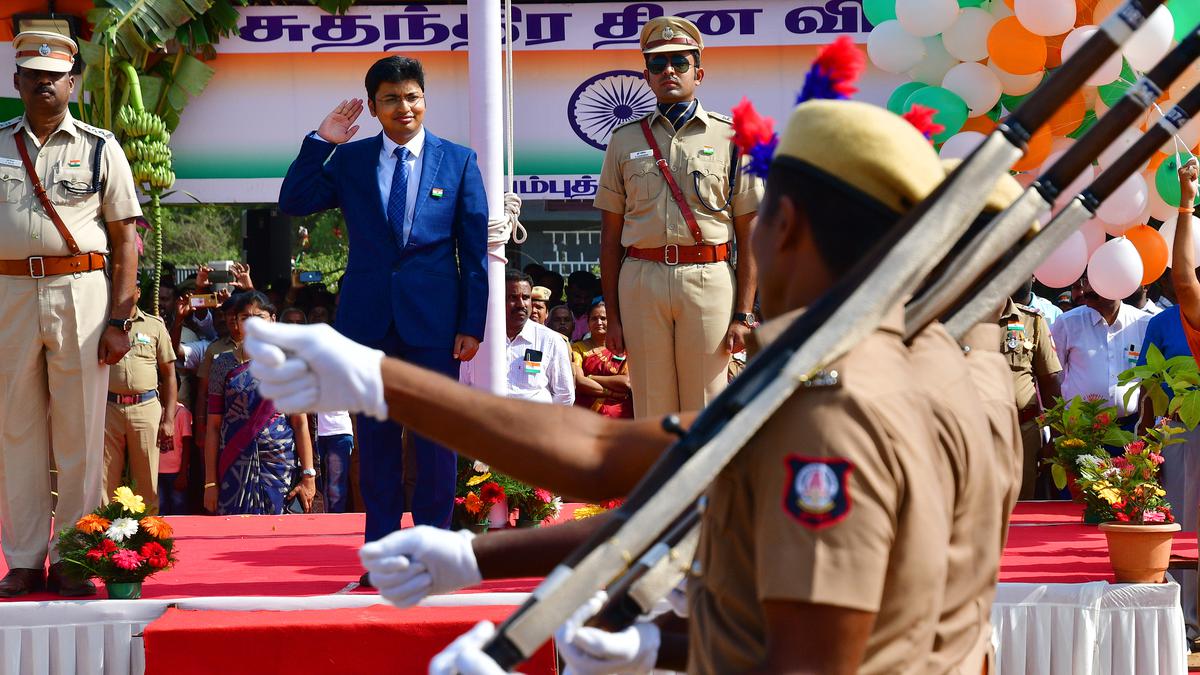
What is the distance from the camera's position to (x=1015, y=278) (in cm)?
231

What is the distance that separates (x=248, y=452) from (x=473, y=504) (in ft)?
10.3

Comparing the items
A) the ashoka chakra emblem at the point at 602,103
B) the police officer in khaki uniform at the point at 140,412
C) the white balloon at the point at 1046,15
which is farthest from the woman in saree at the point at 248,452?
the white balloon at the point at 1046,15

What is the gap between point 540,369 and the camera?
26.7ft

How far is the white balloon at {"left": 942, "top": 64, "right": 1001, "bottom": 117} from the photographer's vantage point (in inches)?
268

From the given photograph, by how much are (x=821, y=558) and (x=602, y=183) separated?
4.73m

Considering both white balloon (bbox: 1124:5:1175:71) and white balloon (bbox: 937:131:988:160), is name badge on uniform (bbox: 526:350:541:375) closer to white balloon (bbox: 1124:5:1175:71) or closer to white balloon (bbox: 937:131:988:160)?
white balloon (bbox: 937:131:988:160)

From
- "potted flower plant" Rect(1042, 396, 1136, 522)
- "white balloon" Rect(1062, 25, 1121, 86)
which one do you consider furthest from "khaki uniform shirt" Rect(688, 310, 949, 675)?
"potted flower plant" Rect(1042, 396, 1136, 522)

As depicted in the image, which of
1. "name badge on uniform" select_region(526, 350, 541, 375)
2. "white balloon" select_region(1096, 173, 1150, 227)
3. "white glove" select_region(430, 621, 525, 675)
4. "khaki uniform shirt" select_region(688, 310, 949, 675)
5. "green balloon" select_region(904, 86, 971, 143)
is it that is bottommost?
"name badge on uniform" select_region(526, 350, 541, 375)

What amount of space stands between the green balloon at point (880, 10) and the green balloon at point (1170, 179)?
170 cm

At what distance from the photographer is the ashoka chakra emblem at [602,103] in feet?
32.8

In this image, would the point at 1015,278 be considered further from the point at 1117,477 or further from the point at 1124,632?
the point at 1117,477

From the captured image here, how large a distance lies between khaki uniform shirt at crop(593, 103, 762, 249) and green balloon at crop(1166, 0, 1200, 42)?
213 cm

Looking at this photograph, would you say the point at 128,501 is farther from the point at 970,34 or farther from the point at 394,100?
the point at 970,34

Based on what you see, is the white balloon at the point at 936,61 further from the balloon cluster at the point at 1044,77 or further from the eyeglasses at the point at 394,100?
the eyeglasses at the point at 394,100
